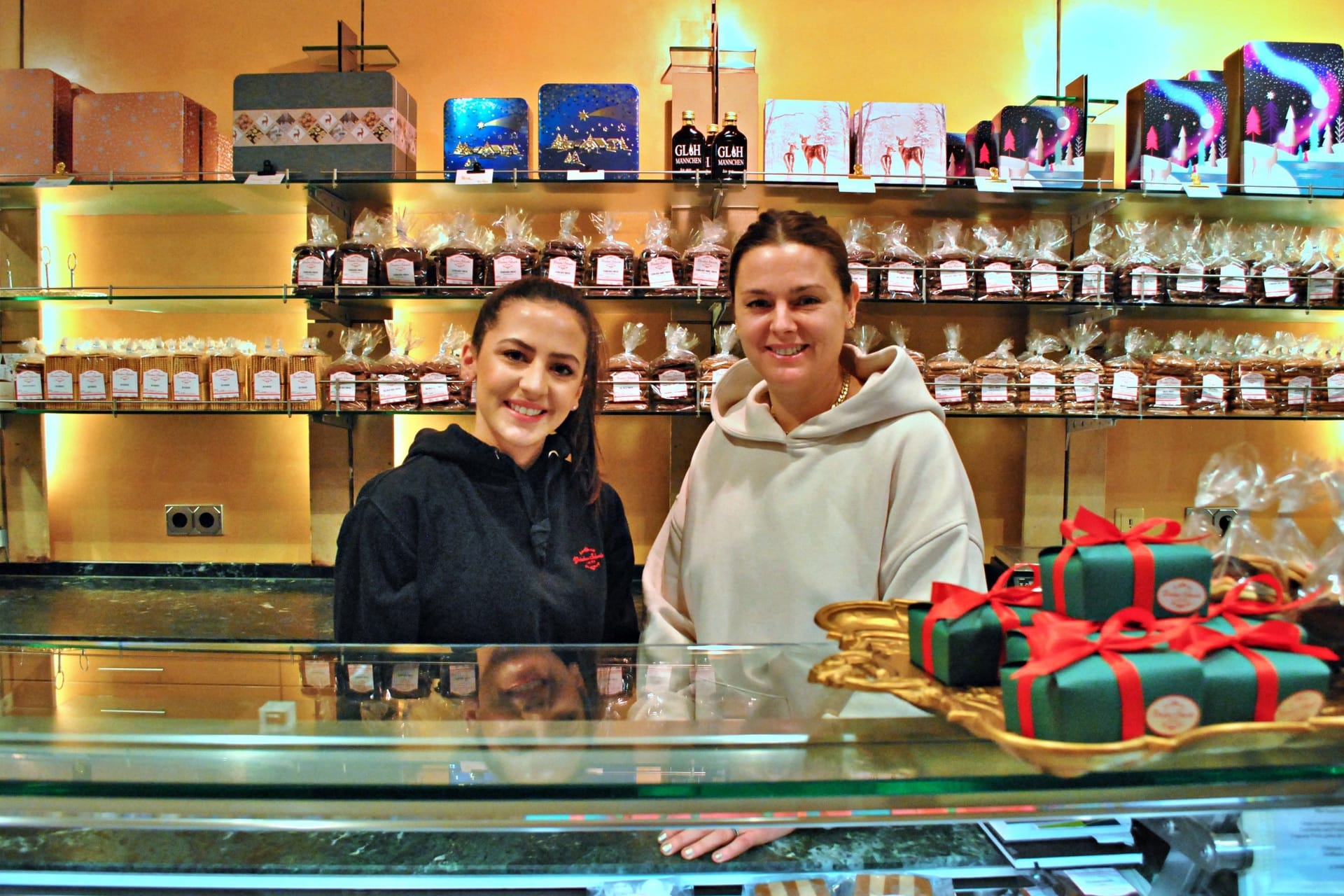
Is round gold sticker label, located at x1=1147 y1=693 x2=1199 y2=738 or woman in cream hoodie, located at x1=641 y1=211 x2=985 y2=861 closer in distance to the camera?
round gold sticker label, located at x1=1147 y1=693 x2=1199 y2=738

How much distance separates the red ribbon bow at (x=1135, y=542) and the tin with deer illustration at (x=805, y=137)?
95.9 inches

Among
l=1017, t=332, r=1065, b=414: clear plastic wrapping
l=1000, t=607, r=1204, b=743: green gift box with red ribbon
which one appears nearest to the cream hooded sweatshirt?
l=1000, t=607, r=1204, b=743: green gift box with red ribbon

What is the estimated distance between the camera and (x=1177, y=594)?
0.78 meters

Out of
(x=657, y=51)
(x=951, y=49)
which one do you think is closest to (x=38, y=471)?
(x=657, y=51)

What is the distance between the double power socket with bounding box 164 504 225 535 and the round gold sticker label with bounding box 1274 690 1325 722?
358 centimetres

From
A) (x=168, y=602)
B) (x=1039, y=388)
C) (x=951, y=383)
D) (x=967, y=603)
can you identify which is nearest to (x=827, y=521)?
(x=967, y=603)

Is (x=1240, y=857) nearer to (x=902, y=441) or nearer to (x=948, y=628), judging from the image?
(x=948, y=628)

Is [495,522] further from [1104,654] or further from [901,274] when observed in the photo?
[901,274]

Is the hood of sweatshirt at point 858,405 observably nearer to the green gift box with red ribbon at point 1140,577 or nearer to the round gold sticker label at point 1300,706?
the green gift box with red ribbon at point 1140,577

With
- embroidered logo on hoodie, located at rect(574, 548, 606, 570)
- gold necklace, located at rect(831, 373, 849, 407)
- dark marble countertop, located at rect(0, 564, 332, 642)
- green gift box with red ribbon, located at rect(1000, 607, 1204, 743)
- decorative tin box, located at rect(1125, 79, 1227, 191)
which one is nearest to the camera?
green gift box with red ribbon, located at rect(1000, 607, 1204, 743)

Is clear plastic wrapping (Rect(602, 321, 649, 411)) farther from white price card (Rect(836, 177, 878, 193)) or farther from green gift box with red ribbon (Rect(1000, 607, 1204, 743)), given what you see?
green gift box with red ribbon (Rect(1000, 607, 1204, 743))

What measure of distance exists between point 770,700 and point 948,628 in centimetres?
18

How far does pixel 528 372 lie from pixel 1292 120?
3033 millimetres

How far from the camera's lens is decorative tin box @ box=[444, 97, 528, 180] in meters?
3.09
